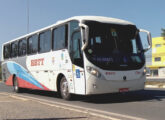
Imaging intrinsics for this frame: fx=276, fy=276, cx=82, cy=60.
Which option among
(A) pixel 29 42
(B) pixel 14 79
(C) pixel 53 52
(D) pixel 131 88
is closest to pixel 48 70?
(C) pixel 53 52

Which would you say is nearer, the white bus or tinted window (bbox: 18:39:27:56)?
the white bus

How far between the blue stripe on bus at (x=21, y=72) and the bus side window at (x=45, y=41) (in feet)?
6.47

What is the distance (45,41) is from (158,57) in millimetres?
52245

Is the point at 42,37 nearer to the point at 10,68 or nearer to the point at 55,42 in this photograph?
the point at 55,42

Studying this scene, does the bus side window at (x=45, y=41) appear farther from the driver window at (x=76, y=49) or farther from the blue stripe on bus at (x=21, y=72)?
the driver window at (x=76, y=49)

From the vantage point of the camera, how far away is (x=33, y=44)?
14961 millimetres

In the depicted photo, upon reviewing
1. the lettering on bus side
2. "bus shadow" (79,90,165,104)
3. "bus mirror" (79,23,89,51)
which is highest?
"bus mirror" (79,23,89,51)

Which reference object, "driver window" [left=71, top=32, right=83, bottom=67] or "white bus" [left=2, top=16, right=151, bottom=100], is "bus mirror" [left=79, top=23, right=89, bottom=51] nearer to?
"white bus" [left=2, top=16, right=151, bottom=100]

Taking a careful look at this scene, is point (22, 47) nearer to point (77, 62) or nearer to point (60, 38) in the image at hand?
point (60, 38)

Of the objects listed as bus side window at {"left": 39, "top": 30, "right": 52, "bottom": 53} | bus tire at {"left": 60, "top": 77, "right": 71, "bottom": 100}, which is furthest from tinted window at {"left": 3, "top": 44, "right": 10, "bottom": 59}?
bus tire at {"left": 60, "top": 77, "right": 71, "bottom": 100}

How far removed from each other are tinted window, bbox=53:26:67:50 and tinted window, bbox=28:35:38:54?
235 cm

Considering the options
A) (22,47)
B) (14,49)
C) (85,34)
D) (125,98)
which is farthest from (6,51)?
(85,34)

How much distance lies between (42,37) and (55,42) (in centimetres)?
181

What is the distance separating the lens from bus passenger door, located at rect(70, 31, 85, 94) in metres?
10.0
